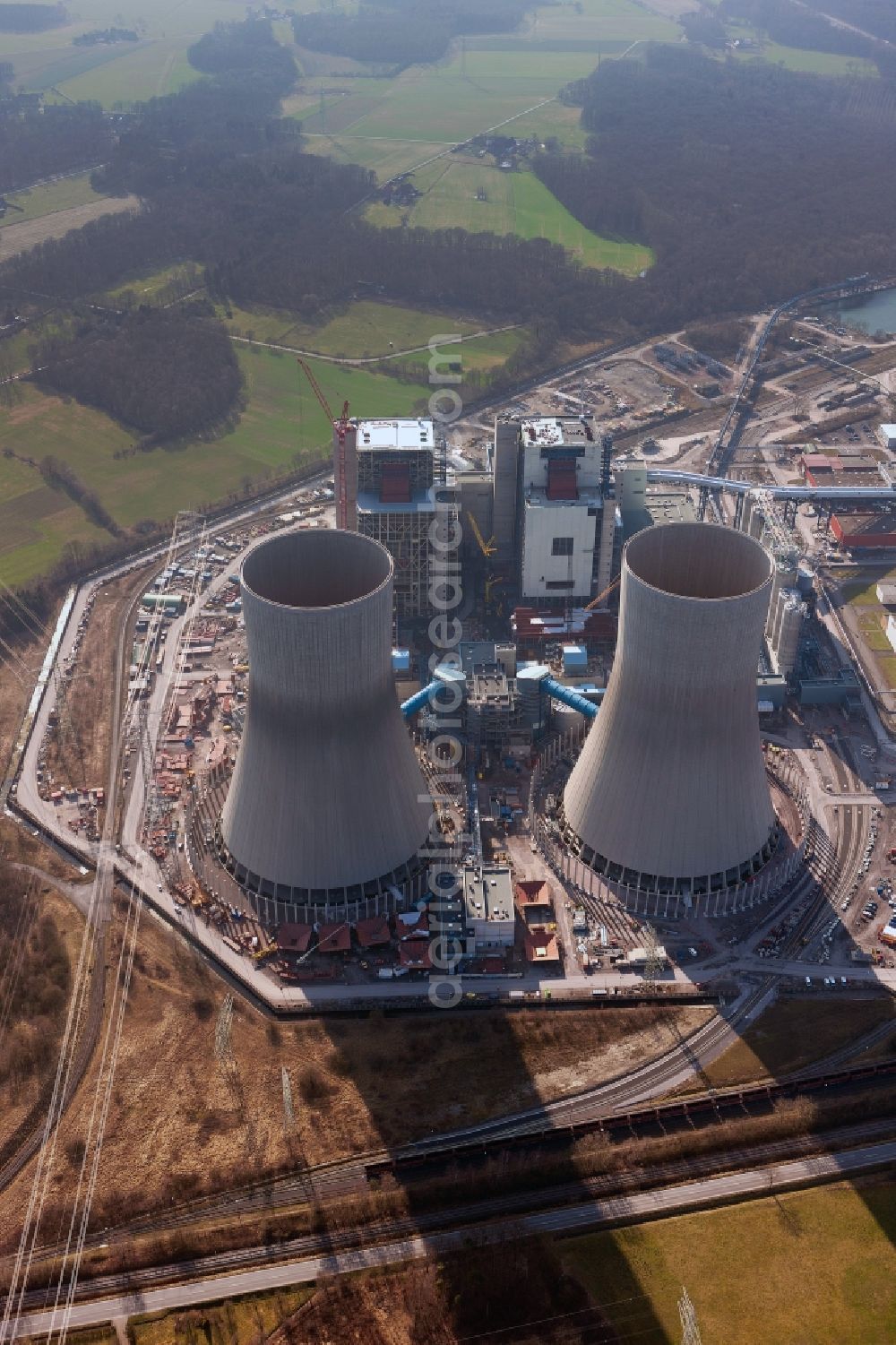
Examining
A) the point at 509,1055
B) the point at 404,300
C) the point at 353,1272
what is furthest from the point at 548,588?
the point at 404,300

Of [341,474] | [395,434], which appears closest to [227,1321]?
[341,474]

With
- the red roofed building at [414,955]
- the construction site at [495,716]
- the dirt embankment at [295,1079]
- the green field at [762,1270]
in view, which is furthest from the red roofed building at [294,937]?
the green field at [762,1270]

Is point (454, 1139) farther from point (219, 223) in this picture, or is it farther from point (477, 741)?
point (219, 223)

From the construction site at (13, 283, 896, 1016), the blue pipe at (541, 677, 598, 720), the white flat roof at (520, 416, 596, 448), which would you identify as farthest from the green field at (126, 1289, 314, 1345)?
the white flat roof at (520, 416, 596, 448)

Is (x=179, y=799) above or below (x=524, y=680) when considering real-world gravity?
below

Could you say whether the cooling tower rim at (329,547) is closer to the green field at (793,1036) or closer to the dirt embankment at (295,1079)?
the dirt embankment at (295,1079)

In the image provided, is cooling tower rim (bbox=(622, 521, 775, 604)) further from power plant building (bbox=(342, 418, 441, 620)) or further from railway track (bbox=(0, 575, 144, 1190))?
railway track (bbox=(0, 575, 144, 1190))

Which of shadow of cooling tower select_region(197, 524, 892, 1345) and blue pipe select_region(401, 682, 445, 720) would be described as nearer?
shadow of cooling tower select_region(197, 524, 892, 1345)
